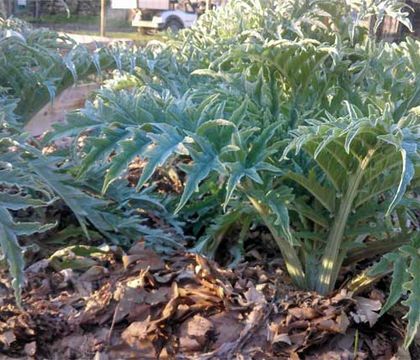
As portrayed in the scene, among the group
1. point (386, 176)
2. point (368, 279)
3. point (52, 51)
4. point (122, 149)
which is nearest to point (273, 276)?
point (368, 279)

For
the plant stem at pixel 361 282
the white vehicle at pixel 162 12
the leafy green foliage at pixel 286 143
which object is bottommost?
the white vehicle at pixel 162 12


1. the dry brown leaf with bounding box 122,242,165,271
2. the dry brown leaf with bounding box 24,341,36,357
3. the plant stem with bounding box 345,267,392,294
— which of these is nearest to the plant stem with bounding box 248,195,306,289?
the plant stem with bounding box 345,267,392,294

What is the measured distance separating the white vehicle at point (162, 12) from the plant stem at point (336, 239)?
15.2 meters

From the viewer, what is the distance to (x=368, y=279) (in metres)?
Answer: 2.00

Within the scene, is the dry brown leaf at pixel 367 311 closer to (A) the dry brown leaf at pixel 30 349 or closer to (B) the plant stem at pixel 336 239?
(B) the plant stem at pixel 336 239

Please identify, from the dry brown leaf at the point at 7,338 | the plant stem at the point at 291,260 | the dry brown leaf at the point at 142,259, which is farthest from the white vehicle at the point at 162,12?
the dry brown leaf at the point at 7,338

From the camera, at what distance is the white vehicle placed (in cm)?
1703

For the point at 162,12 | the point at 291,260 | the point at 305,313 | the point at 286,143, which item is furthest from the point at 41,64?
the point at 162,12

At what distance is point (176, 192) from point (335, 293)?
2.96 feet

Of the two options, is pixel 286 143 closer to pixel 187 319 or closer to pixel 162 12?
pixel 187 319

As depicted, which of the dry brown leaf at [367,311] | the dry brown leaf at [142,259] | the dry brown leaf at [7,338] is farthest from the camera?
the dry brown leaf at [142,259]

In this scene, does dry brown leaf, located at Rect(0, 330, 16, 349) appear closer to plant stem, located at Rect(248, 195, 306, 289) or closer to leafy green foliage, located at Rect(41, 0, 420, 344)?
leafy green foliage, located at Rect(41, 0, 420, 344)

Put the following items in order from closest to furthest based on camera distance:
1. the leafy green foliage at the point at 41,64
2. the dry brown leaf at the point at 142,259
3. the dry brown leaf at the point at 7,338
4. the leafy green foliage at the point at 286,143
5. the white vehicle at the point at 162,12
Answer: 1. the leafy green foliage at the point at 286,143
2. the dry brown leaf at the point at 7,338
3. the dry brown leaf at the point at 142,259
4. the leafy green foliage at the point at 41,64
5. the white vehicle at the point at 162,12

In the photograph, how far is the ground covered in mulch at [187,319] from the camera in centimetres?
187
